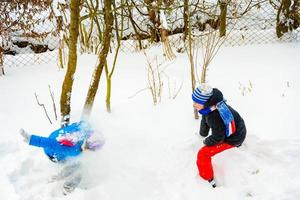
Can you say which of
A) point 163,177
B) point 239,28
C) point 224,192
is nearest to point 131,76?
point 163,177

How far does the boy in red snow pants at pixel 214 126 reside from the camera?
3.10 meters

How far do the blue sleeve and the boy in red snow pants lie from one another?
98cm

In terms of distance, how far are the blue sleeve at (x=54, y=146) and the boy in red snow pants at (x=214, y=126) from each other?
0.98 metres

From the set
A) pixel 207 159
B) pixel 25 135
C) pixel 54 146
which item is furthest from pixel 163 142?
pixel 25 135

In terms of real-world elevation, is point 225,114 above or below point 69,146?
above

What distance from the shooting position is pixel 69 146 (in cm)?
322

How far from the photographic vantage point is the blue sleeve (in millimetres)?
3006

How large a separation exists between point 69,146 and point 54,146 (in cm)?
13

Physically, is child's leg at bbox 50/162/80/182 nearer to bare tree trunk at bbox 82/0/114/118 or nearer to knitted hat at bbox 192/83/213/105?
bare tree trunk at bbox 82/0/114/118

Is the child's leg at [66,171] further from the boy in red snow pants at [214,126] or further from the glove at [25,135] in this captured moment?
the boy in red snow pants at [214,126]

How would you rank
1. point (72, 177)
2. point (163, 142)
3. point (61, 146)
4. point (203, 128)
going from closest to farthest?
point (61, 146)
point (72, 177)
point (203, 128)
point (163, 142)

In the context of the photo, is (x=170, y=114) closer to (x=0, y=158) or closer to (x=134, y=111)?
(x=134, y=111)

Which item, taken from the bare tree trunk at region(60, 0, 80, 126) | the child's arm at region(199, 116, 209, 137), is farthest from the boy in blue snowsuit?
the child's arm at region(199, 116, 209, 137)

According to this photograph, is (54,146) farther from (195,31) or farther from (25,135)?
(195,31)
